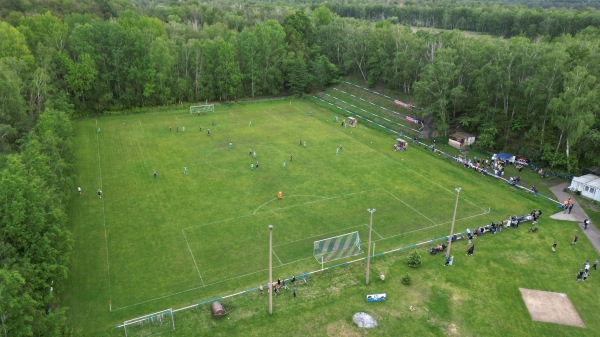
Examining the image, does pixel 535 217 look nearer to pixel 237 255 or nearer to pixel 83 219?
pixel 237 255

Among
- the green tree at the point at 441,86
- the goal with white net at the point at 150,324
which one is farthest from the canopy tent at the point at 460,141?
the goal with white net at the point at 150,324

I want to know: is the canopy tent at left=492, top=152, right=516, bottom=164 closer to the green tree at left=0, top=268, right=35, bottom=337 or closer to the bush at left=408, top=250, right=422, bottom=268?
the bush at left=408, top=250, right=422, bottom=268

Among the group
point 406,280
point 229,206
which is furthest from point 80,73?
point 406,280

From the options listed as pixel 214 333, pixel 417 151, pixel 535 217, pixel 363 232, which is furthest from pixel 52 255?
pixel 417 151

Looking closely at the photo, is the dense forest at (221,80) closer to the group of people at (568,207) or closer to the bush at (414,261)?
the group of people at (568,207)

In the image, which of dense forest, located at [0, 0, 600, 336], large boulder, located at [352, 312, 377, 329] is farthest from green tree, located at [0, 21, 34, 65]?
large boulder, located at [352, 312, 377, 329]
